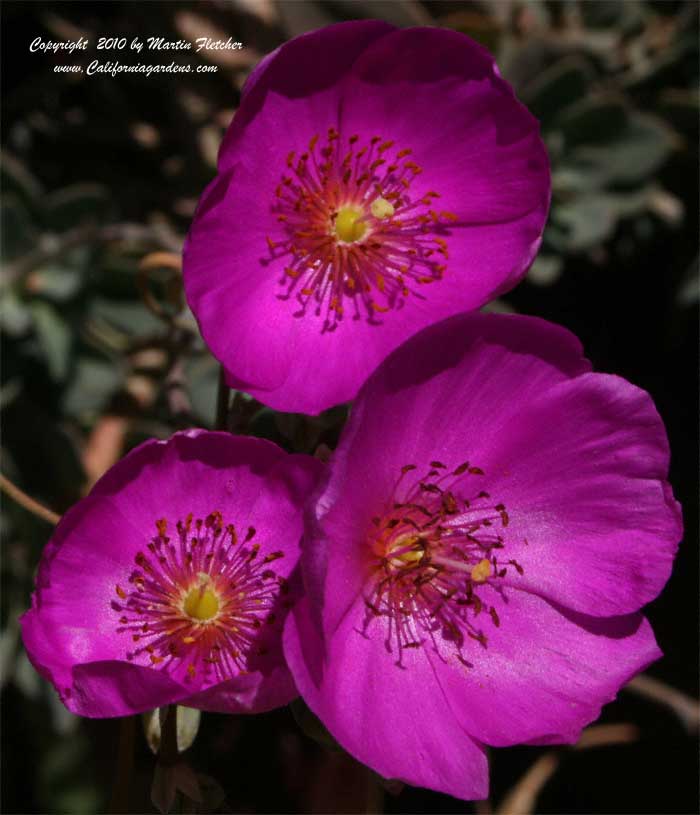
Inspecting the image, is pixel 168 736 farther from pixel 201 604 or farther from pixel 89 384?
pixel 89 384

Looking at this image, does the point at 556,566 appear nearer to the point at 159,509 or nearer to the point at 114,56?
the point at 159,509

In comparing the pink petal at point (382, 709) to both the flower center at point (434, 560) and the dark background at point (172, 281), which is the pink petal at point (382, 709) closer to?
the flower center at point (434, 560)

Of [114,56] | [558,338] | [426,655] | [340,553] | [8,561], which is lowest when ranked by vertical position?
[8,561]

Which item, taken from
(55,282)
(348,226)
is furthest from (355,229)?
(55,282)

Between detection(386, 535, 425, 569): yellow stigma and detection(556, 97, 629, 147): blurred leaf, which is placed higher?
detection(556, 97, 629, 147): blurred leaf

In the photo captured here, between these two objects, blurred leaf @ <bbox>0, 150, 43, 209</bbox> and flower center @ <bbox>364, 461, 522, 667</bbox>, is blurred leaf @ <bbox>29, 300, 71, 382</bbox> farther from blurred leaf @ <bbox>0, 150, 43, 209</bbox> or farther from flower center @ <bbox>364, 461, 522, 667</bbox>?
flower center @ <bbox>364, 461, 522, 667</bbox>

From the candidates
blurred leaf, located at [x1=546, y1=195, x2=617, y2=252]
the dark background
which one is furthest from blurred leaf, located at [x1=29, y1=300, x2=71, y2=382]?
blurred leaf, located at [x1=546, y1=195, x2=617, y2=252]

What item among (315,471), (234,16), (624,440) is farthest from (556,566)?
(234,16)
